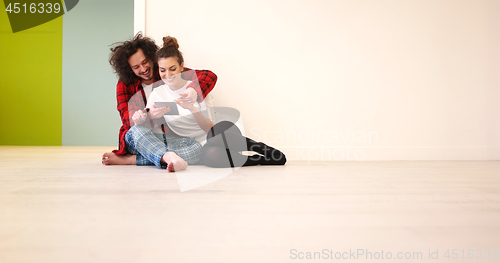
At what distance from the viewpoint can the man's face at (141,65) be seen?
5.58 feet

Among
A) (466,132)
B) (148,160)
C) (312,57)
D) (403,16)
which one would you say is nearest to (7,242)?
(148,160)

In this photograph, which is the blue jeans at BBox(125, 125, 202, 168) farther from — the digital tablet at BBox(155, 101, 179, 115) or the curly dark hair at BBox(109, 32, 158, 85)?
the curly dark hair at BBox(109, 32, 158, 85)

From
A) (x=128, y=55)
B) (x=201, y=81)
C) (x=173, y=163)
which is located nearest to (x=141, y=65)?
(x=128, y=55)

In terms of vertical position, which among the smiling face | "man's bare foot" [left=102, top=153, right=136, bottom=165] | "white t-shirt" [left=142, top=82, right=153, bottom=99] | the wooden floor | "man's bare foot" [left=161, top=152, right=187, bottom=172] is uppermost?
the smiling face

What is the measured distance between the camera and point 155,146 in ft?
4.84

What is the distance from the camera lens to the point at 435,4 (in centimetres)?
225

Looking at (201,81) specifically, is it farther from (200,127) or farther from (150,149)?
(150,149)

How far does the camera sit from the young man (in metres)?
1.52

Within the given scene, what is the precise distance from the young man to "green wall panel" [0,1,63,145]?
118 inches

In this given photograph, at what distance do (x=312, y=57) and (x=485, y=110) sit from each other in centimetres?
140

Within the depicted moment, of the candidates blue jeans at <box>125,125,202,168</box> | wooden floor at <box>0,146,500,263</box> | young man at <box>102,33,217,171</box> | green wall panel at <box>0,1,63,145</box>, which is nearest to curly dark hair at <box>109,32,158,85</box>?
young man at <box>102,33,217,171</box>

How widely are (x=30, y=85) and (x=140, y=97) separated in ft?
10.7

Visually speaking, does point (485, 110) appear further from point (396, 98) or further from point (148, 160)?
point (148, 160)

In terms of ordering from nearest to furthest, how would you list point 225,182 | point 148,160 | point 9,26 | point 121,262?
point 121,262 → point 225,182 → point 148,160 → point 9,26
